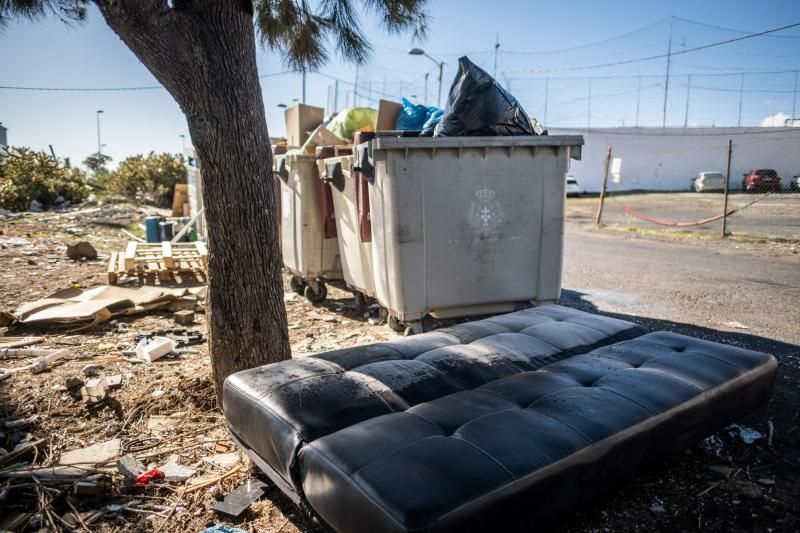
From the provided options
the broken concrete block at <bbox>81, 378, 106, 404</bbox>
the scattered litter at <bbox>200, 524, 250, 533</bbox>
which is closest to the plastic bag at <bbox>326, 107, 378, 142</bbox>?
the broken concrete block at <bbox>81, 378, 106, 404</bbox>

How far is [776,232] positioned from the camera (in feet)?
33.4

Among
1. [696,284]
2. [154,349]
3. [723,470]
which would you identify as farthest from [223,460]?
[696,284]

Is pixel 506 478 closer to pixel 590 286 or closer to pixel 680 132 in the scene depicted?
pixel 590 286

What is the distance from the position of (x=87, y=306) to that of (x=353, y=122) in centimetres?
306

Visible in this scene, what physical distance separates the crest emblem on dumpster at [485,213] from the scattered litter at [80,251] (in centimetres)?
650

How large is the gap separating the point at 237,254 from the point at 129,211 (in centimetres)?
1406

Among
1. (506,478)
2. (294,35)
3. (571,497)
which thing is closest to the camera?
(506,478)

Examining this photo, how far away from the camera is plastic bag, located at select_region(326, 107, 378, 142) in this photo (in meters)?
5.76

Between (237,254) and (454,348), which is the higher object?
(237,254)

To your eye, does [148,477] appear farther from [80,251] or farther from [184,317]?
[80,251]

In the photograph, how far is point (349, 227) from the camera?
5.08m

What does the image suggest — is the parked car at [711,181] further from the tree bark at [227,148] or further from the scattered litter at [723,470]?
the tree bark at [227,148]

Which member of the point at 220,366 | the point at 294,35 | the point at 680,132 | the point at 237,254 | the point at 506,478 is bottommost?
the point at 220,366

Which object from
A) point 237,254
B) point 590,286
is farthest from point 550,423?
point 590,286
